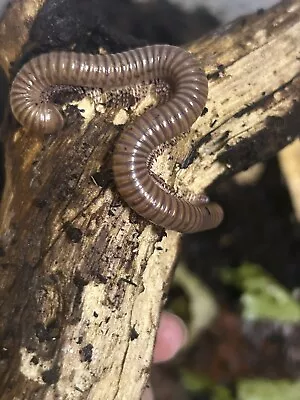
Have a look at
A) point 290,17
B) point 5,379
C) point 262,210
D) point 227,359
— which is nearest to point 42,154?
point 5,379

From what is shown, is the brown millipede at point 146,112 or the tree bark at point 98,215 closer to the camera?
the tree bark at point 98,215

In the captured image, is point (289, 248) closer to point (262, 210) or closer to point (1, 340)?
point (262, 210)

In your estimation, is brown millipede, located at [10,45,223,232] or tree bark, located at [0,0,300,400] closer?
tree bark, located at [0,0,300,400]

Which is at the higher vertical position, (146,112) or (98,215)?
(146,112)

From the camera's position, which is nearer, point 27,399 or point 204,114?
point 27,399

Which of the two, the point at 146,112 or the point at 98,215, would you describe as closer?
the point at 98,215
